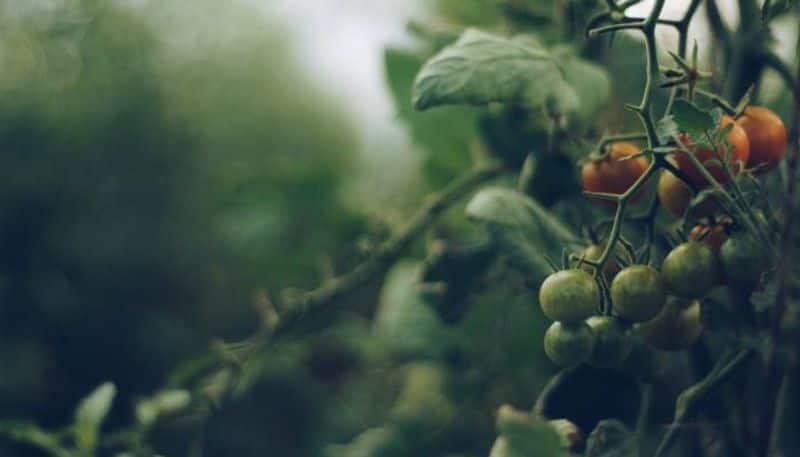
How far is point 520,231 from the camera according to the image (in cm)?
50

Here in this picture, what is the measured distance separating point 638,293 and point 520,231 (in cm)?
11

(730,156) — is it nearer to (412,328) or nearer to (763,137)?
(763,137)

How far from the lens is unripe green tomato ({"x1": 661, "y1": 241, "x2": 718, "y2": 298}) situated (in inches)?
15.9

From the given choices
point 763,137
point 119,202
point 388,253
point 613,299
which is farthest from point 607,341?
point 119,202

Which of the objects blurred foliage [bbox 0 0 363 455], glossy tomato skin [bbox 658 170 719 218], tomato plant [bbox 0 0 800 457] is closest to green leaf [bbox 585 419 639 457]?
tomato plant [bbox 0 0 800 457]

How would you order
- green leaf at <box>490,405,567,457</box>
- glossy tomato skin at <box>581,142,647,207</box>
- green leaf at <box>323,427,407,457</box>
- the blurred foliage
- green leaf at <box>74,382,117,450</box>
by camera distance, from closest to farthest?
green leaf at <box>490,405,567,457</box>, glossy tomato skin at <box>581,142,647,207</box>, green leaf at <box>74,382,117,450</box>, green leaf at <box>323,427,407,457</box>, the blurred foliage

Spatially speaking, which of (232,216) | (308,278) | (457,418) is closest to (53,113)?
(232,216)

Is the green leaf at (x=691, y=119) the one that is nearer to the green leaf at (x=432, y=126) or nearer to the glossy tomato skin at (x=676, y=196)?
the glossy tomato skin at (x=676, y=196)

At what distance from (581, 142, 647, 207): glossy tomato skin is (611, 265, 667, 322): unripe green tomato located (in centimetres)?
7

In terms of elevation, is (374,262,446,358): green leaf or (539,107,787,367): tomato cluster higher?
(374,262,446,358): green leaf

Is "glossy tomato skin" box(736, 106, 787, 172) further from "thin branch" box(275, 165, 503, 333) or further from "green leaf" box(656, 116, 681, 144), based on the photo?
"thin branch" box(275, 165, 503, 333)

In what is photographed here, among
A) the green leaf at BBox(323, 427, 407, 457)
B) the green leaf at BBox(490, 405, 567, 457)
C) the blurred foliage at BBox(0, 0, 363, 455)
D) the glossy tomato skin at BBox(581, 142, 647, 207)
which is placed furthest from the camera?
the blurred foliage at BBox(0, 0, 363, 455)

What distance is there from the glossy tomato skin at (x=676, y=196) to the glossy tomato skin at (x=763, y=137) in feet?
0.14

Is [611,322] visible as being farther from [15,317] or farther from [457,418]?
[15,317]
